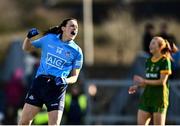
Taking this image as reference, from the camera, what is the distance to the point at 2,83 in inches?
963

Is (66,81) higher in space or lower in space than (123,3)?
lower

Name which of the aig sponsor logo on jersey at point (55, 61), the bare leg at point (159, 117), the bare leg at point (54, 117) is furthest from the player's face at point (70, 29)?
the bare leg at point (159, 117)

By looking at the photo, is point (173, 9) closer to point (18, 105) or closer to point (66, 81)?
point (18, 105)

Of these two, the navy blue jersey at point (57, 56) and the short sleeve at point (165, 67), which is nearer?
the navy blue jersey at point (57, 56)

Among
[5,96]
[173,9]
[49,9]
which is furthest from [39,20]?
[5,96]

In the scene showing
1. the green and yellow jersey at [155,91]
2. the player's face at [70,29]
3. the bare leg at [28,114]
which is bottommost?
the bare leg at [28,114]

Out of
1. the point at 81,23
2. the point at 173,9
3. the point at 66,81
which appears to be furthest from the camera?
the point at 81,23

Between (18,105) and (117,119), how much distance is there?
7.72 feet

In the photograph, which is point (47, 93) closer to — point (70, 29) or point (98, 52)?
point (70, 29)

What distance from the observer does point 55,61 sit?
12.6m

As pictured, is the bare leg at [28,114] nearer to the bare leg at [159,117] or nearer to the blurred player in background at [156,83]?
the blurred player in background at [156,83]

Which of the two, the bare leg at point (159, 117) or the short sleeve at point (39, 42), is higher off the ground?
the short sleeve at point (39, 42)

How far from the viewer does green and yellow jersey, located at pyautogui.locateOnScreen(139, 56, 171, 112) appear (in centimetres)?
1385

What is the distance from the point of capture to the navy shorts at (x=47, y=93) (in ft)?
41.3
